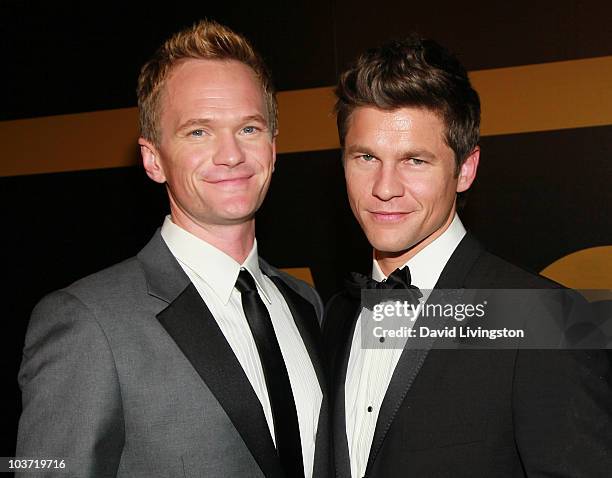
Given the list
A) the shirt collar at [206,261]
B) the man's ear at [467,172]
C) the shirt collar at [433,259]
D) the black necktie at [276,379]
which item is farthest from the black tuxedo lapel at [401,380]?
the shirt collar at [206,261]

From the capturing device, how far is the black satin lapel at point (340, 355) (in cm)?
200

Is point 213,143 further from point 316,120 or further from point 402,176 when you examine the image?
point 316,120

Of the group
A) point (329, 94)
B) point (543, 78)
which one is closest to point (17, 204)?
point (329, 94)

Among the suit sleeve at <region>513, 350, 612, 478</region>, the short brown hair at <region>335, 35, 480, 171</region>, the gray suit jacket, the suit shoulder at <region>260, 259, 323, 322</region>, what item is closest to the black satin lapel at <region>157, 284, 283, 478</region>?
the gray suit jacket

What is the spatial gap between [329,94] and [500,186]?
36.0 inches

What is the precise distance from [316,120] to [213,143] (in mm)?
1275

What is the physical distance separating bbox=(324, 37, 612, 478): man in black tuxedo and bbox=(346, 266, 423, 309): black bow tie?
0.06 feet

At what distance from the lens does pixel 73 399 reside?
1750mm

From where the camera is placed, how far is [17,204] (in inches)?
150

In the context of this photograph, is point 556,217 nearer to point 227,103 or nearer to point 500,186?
point 500,186

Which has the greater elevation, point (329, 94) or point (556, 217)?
point (329, 94)

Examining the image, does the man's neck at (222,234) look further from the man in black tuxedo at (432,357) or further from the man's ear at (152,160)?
the man in black tuxedo at (432,357)

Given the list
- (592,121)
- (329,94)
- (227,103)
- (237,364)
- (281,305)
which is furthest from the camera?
(329,94)

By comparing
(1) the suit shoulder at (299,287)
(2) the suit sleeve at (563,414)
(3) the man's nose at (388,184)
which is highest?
(3) the man's nose at (388,184)
